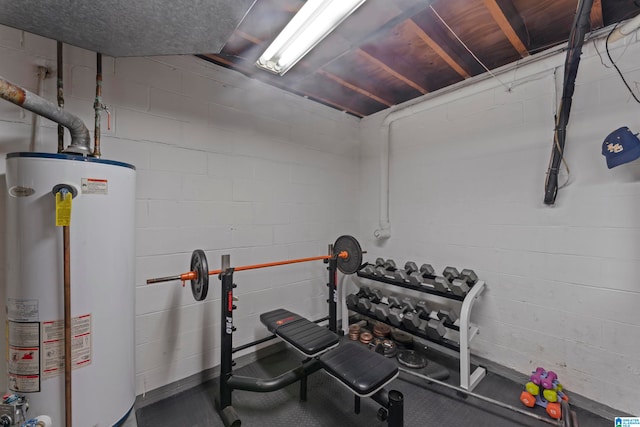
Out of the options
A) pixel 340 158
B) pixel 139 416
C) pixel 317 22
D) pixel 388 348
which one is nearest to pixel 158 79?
pixel 317 22

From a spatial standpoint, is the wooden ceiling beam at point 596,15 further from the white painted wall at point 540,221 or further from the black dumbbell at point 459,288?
the black dumbbell at point 459,288

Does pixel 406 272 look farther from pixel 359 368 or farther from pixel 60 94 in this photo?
pixel 60 94

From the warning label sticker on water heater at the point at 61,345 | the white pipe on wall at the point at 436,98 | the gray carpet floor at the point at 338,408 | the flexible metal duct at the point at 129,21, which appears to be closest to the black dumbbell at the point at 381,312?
the gray carpet floor at the point at 338,408

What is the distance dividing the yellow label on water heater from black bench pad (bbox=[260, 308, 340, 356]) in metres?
1.42

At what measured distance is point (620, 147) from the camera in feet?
5.03

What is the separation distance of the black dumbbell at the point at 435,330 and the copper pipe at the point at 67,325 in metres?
2.28

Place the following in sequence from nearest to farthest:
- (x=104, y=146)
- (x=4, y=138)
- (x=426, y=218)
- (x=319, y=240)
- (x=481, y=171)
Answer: (x=4, y=138) → (x=104, y=146) → (x=481, y=171) → (x=426, y=218) → (x=319, y=240)

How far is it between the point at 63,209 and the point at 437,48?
2537 mm

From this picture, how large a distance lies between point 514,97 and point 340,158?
174 cm

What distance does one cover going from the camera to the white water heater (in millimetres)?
1172

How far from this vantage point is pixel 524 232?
2.04 metres

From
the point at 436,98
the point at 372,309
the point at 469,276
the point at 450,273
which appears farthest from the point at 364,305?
the point at 436,98

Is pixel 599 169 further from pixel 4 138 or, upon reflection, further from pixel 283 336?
pixel 4 138

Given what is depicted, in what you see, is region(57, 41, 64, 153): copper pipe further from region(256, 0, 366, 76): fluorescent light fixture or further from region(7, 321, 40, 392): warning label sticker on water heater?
region(256, 0, 366, 76): fluorescent light fixture
